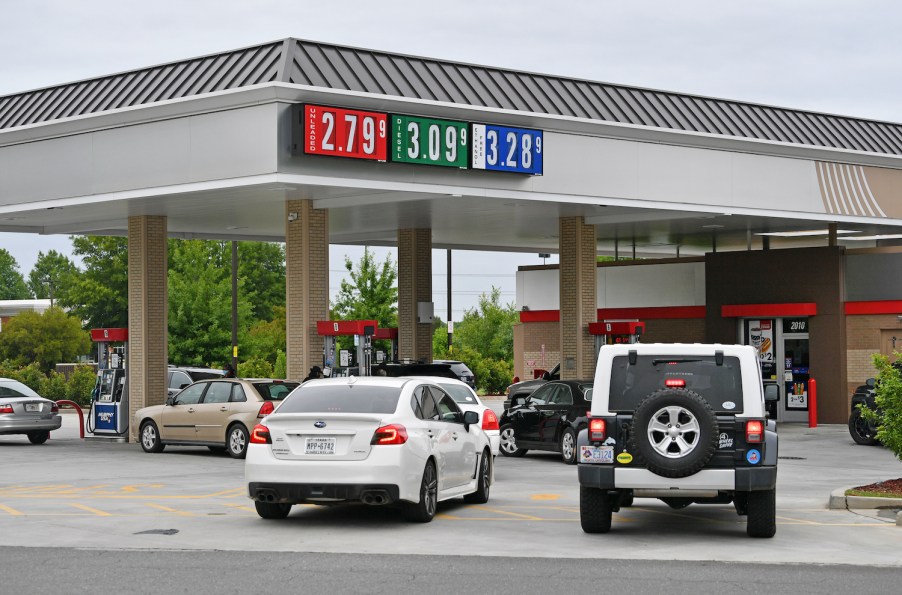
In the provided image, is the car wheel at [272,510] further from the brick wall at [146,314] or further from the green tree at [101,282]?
the green tree at [101,282]

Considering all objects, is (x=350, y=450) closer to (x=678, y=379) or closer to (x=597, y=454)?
(x=597, y=454)

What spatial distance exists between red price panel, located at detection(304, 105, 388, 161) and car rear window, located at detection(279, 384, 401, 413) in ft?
32.0

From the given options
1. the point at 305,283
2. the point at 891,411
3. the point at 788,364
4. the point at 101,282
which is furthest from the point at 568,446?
the point at 101,282

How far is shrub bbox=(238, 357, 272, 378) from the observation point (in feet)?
185

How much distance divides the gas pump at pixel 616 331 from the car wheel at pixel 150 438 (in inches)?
414

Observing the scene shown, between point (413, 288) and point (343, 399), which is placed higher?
point (413, 288)

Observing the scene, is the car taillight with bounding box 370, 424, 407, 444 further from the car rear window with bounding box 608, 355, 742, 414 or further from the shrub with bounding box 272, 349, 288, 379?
the shrub with bounding box 272, 349, 288, 379

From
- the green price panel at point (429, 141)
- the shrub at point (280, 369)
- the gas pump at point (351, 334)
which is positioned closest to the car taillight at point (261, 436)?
the green price panel at point (429, 141)

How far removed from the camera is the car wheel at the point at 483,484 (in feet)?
52.4

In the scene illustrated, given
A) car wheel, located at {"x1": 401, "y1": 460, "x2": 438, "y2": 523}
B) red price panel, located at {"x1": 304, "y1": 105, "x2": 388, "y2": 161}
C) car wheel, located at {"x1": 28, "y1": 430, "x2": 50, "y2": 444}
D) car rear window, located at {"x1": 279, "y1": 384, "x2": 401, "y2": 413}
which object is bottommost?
car wheel, located at {"x1": 28, "y1": 430, "x2": 50, "y2": 444}

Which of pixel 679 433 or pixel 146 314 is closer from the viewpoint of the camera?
pixel 679 433

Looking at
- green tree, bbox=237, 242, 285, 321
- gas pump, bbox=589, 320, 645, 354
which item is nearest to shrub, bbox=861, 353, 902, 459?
gas pump, bbox=589, 320, 645, 354

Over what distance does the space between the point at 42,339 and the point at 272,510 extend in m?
65.9

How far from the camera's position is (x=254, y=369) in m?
56.8
